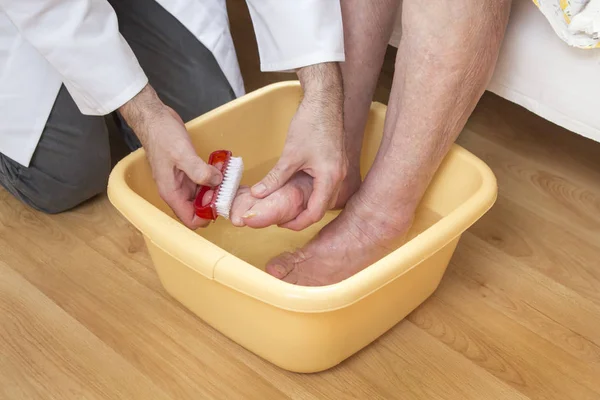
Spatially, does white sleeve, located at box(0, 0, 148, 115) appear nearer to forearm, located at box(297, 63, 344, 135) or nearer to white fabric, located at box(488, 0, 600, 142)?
forearm, located at box(297, 63, 344, 135)

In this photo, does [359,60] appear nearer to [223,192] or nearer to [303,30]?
[303,30]

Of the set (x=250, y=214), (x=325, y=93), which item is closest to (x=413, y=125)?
(x=325, y=93)

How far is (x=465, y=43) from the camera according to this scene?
74 centimetres

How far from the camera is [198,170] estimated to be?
0.75 m

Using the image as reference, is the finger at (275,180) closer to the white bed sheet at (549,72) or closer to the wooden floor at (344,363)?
the wooden floor at (344,363)

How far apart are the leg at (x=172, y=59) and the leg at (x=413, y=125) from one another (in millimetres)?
346

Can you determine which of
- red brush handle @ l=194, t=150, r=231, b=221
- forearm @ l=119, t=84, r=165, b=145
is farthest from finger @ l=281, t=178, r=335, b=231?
forearm @ l=119, t=84, r=165, b=145

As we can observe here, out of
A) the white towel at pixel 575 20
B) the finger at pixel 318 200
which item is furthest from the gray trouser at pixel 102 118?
the white towel at pixel 575 20

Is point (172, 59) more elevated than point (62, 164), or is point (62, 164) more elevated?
point (172, 59)

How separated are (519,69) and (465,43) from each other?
23cm

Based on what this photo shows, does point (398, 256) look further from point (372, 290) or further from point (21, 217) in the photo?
point (21, 217)

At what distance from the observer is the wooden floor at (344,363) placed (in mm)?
788

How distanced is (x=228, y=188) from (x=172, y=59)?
399mm

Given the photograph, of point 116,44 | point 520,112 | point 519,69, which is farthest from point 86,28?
point 520,112
